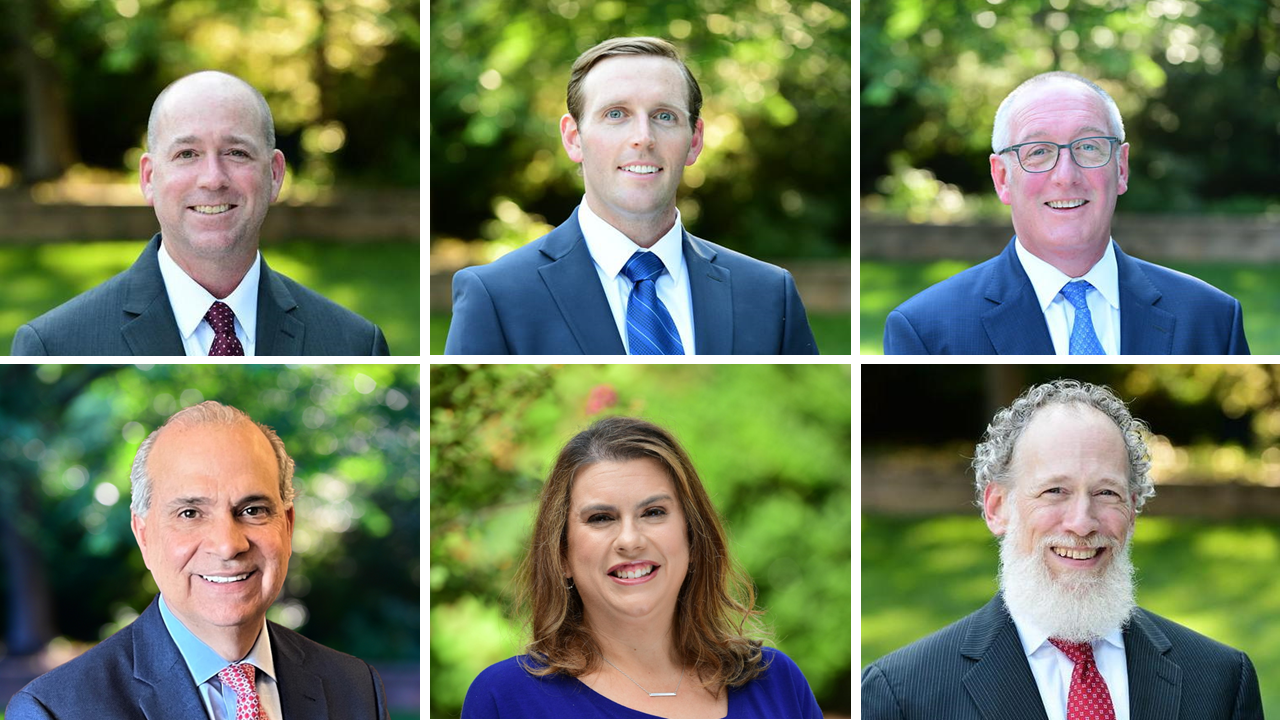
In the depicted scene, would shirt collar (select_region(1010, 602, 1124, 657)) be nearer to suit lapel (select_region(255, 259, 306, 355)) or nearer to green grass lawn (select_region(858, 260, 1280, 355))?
suit lapel (select_region(255, 259, 306, 355))

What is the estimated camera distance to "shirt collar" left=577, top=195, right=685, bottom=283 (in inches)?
114

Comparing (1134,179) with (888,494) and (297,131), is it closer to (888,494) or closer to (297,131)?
(888,494)

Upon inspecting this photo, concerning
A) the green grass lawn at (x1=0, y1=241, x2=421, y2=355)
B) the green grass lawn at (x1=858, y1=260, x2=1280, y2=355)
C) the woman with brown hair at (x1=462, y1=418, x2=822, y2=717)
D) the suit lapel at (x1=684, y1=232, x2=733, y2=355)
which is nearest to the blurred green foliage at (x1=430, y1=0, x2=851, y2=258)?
the green grass lawn at (x1=0, y1=241, x2=421, y2=355)

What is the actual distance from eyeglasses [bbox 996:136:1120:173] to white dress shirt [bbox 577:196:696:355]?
2.61 feet

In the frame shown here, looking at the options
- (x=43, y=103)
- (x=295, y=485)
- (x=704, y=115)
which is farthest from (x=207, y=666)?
(x=43, y=103)

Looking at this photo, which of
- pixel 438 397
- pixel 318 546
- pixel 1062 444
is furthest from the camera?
pixel 318 546

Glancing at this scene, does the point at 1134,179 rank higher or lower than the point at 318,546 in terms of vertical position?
higher

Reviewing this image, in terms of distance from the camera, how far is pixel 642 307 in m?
2.97

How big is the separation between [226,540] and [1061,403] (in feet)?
6.34

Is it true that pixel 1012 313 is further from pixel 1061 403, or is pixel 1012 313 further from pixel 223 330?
pixel 223 330

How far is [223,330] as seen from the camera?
300cm

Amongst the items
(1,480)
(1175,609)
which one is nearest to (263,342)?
(1,480)

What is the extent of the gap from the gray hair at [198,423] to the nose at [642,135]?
109cm

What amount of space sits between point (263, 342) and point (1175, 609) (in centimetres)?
395
